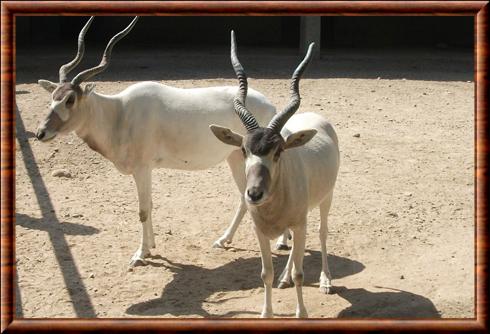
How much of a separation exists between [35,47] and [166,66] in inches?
148

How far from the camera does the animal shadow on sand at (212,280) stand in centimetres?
773

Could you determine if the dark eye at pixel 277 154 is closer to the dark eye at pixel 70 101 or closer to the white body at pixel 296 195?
the white body at pixel 296 195

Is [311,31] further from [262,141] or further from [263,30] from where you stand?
[262,141]

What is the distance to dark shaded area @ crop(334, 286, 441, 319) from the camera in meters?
7.24

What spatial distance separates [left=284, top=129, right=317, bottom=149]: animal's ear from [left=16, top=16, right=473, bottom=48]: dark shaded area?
14234mm

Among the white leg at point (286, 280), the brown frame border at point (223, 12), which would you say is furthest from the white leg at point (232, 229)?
the brown frame border at point (223, 12)

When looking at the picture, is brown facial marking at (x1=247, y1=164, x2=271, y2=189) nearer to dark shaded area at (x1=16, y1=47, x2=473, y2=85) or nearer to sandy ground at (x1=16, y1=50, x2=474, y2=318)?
sandy ground at (x1=16, y1=50, x2=474, y2=318)

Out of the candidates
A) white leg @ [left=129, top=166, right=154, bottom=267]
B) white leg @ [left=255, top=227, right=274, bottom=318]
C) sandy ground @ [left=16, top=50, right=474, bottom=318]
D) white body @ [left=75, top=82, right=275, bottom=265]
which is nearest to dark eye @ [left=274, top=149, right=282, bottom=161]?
white leg @ [left=255, top=227, right=274, bottom=318]

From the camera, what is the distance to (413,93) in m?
15.2

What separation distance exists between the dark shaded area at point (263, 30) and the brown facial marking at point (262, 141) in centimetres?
1446

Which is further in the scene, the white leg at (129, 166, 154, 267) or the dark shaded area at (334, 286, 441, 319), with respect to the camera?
the white leg at (129, 166, 154, 267)

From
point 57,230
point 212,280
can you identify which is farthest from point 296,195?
point 57,230

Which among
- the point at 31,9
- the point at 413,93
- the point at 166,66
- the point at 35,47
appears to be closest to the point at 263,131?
the point at 31,9

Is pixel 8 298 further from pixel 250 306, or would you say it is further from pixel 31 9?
pixel 250 306
